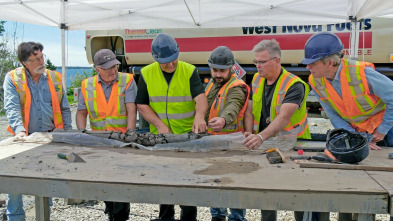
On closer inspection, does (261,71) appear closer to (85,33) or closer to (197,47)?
(197,47)

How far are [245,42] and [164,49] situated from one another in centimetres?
441

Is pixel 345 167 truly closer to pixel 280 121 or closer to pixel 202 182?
pixel 280 121

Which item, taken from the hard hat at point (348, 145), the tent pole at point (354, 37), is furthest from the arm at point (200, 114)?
the tent pole at point (354, 37)

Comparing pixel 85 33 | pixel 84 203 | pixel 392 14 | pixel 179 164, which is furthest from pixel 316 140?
pixel 85 33

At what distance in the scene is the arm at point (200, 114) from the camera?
3195 mm

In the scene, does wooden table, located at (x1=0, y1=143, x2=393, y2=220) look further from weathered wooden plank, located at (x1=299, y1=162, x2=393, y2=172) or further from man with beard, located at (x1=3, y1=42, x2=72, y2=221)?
man with beard, located at (x1=3, y1=42, x2=72, y2=221)

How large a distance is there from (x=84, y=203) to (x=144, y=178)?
267 centimetres

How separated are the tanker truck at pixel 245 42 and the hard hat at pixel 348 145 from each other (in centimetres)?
438

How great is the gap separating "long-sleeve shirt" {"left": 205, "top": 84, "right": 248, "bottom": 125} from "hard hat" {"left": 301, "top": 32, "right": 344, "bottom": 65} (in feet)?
2.35

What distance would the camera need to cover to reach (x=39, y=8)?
5.52 m

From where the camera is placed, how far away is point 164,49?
3.22 m

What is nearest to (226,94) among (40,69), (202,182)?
(202,182)

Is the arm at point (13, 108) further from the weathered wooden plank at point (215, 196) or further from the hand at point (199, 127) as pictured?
the hand at point (199, 127)

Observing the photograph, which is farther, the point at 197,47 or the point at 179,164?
the point at 197,47
